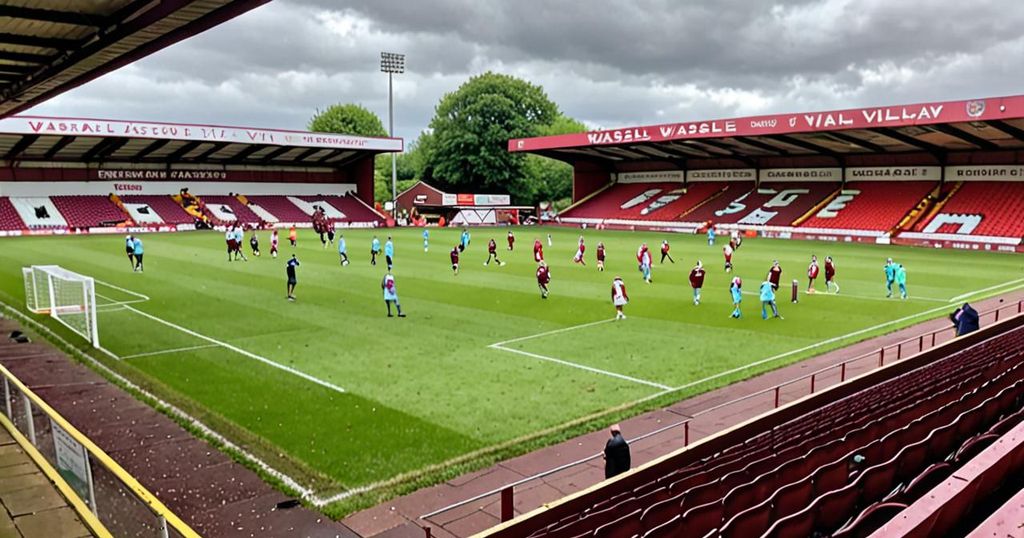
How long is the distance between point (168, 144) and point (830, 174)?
54.1 meters

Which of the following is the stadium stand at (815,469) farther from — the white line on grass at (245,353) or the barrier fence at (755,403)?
the white line on grass at (245,353)

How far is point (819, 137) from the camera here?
49.3 meters

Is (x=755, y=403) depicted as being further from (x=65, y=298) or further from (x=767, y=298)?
(x=65, y=298)

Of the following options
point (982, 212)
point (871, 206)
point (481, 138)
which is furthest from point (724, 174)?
point (481, 138)

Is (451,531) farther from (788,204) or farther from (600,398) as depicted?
(788,204)

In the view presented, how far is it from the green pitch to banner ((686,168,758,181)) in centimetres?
2924

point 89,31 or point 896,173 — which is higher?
point 89,31

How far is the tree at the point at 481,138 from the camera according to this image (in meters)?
79.9

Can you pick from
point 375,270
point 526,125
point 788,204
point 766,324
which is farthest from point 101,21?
point 526,125

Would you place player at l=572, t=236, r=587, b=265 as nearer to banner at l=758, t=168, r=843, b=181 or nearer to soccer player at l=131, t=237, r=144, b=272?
soccer player at l=131, t=237, r=144, b=272

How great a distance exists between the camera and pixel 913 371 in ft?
40.4

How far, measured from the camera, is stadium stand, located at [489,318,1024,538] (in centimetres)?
536

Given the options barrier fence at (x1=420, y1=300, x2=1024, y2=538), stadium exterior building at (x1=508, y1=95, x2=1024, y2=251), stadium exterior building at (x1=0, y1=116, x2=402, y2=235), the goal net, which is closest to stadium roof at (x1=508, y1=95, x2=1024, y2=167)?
stadium exterior building at (x1=508, y1=95, x2=1024, y2=251)

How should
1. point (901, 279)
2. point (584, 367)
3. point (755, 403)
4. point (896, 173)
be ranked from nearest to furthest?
point (755, 403)
point (584, 367)
point (901, 279)
point (896, 173)
